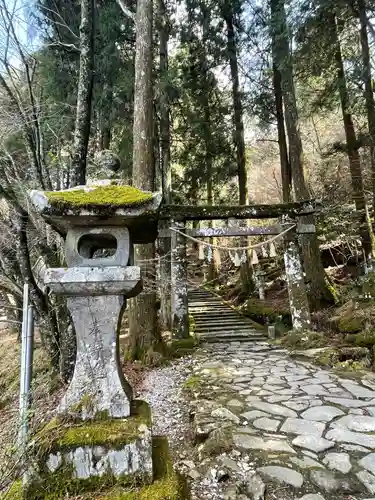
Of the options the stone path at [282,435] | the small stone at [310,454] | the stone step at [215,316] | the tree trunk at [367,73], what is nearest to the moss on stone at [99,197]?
the stone path at [282,435]

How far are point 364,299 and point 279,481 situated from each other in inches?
216

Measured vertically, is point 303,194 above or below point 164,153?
below

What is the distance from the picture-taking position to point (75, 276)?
208 centimetres

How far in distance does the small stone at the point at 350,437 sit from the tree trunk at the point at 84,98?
421 cm

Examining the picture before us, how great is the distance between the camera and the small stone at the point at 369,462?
2.54m

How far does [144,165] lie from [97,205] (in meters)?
4.25

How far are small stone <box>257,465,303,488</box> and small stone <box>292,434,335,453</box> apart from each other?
1.39 feet

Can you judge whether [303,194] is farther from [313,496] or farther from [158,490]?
[158,490]

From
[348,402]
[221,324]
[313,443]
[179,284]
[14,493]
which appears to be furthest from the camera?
[221,324]

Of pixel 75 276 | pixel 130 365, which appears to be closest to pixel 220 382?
pixel 130 365

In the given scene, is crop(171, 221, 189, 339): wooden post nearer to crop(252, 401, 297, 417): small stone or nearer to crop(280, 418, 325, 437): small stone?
crop(252, 401, 297, 417): small stone

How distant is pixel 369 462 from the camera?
2.61 metres

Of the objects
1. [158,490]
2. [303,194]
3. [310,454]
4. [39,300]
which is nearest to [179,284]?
[39,300]

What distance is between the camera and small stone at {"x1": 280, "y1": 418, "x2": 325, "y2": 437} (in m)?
3.16
